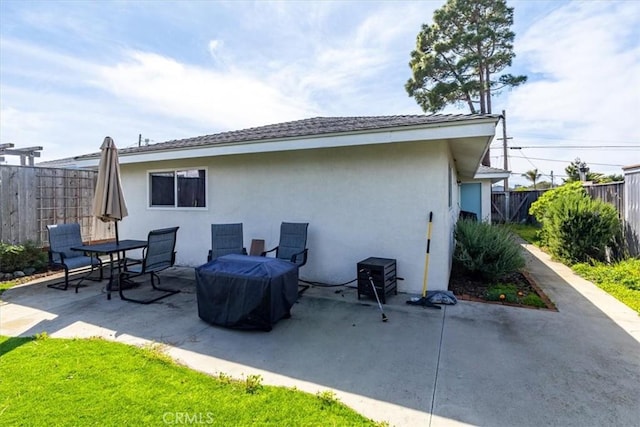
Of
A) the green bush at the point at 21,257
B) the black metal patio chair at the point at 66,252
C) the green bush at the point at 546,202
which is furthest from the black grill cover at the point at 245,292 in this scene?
the green bush at the point at 546,202

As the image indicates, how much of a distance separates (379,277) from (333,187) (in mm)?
1991

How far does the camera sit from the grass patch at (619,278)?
5.26 meters

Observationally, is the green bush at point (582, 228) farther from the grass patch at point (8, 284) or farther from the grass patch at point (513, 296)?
the grass patch at point (8, 284)

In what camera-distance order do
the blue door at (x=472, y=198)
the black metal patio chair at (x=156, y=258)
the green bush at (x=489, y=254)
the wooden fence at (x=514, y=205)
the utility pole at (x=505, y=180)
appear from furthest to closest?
1. the utility pole at (x=505, y=180)
2. the wooden fence at (x=514, y=205)
3. the blue door at (x=472, y=198)
4. the green bush at (x=489, y=254)
5. the black metal patio chair at (x=156, y=258)

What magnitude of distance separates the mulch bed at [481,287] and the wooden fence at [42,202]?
9628mm

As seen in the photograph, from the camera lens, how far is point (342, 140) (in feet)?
16.9

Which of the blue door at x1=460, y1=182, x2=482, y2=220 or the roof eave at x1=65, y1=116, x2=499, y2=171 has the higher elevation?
the roof eave at x1=65, y1=116, x2=499, y2=171

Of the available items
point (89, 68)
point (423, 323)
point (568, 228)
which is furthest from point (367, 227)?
point (89, 68)

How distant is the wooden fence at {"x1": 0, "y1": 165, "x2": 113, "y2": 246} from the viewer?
7371 mm

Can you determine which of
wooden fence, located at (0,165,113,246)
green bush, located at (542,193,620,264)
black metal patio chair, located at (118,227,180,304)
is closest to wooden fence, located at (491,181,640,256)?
green bush, located at (542,193,620,264)

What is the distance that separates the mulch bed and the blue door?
8814mm

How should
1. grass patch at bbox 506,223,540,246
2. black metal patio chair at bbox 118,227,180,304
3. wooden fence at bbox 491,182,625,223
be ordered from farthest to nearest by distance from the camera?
wooden fence at bbox 491,182,625,223, grass patch at bbox 506,223,540,246, black metal patio chair at bbox 118,227,180,304

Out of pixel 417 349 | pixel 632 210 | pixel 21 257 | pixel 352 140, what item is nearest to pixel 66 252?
pixel 21 257

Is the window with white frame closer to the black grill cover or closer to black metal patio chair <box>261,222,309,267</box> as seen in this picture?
black metal patio chair <box>261,222,309,267</box>
